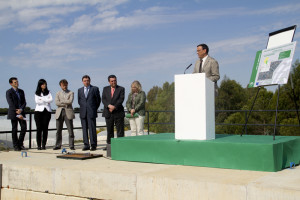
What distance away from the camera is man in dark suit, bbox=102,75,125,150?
741cm

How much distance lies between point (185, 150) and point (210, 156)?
377mm

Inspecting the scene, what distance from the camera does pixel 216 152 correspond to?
4.55 metres

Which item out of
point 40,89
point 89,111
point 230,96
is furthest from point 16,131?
point 230,96

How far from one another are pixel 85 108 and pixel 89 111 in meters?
0.12

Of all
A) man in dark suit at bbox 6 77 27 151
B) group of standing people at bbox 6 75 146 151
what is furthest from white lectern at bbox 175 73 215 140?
man in dark suit at bbox 6 77 27 151

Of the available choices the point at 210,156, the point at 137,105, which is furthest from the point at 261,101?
the point at 210,156

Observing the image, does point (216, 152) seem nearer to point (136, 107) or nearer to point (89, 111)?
point (136, 107)

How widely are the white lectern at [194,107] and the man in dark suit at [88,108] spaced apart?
2.84 meters

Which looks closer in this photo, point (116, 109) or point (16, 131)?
point (116, 109)

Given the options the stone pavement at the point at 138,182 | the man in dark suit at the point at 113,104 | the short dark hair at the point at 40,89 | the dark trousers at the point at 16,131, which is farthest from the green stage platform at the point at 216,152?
the dark trousers at the point at 16,131

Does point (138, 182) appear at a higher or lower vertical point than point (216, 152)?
lower

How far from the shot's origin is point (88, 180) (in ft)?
14.3

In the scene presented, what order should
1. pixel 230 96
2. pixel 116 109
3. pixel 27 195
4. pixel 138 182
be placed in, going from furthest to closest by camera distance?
pixel 230 96
pixel 116 109
pixel 27 195
pixel 138 182

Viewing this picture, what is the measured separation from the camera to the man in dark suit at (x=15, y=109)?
7.76 metres
